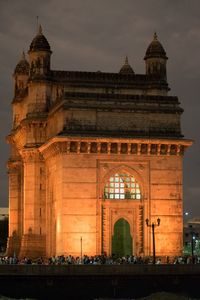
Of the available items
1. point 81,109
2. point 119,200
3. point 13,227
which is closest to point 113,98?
point 81,109

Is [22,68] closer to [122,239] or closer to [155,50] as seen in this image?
[155,50]

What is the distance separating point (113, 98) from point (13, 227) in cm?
1731

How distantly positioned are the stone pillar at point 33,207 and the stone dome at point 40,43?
705 cm

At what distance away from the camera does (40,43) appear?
69.2 metres

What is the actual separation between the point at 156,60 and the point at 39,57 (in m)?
8.12

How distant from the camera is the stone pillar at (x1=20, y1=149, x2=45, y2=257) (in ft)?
220

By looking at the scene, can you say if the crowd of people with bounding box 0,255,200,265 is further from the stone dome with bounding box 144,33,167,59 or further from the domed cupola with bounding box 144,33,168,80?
the stone dome with bounding box 144,33,167,59

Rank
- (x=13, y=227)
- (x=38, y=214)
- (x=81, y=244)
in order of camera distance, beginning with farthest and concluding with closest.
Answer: (x=13, y=227) → (x=38, y=214) → (x=81, y=244)

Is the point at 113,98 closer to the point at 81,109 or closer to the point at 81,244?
the point at 81,109

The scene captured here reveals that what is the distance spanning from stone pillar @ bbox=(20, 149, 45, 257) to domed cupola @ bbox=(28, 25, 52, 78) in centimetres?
546

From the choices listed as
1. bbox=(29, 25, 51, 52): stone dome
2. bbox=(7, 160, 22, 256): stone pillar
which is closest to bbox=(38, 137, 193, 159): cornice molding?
bbox=(29, 25, 51, 52): stone dome

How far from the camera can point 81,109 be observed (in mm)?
62406

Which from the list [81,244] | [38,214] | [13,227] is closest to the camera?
[81,244]

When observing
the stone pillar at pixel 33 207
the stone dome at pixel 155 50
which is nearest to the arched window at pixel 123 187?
the stone pillar at pixel 33 207
